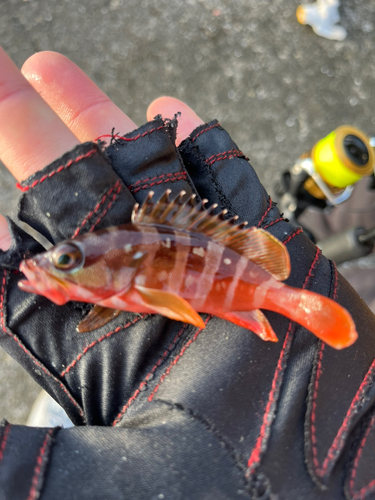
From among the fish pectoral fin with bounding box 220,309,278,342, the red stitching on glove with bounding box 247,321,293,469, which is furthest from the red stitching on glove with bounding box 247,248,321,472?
the fish pectoral fin with bounding box 220,309,278,342

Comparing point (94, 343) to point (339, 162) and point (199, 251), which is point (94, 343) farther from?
point (339, 162)

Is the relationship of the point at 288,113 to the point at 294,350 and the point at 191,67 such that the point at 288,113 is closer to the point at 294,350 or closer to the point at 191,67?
the point at 191,67

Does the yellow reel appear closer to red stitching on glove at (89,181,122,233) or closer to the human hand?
the human hand

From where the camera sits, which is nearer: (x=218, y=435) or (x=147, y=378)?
(x=218, y=435)

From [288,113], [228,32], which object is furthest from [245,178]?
[228,32]

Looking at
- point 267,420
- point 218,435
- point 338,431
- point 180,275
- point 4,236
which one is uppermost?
point 4,236

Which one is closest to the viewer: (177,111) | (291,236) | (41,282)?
(41,282)

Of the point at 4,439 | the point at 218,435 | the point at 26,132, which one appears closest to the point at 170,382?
the point at 218,435
